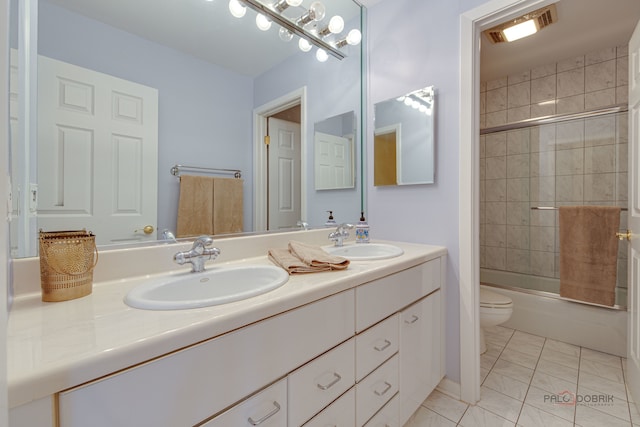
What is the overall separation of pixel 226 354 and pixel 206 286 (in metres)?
0.41

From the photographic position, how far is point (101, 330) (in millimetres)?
567

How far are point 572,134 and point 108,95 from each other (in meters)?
3.38

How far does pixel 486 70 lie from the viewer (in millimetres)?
2746

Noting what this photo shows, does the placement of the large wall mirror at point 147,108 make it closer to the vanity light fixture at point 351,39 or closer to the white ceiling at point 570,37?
the vanity light fixture at point 351,39

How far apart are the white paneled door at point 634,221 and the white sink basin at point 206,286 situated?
167cm

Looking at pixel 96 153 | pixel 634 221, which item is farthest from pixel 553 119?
pixel 96 153

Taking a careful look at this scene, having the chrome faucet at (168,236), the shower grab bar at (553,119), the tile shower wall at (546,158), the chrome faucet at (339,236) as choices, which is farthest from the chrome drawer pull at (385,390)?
the shower grab bar at (553,119)

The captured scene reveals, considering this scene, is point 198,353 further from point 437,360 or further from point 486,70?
point 486,70

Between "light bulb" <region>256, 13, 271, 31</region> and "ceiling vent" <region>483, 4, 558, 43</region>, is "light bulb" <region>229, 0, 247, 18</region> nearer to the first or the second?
"light bulb" <region>256, 13, 271, 31</region>

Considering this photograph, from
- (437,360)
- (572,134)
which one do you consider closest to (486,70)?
(572,134)

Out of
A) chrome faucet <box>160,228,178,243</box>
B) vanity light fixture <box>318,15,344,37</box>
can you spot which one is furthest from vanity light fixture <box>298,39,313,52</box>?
chrome faucet <box>160,228,178,243</box>

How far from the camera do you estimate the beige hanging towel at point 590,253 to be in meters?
1.95

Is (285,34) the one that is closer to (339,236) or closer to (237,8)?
(237,8)

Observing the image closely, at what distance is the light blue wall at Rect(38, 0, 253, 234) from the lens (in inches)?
34.9
